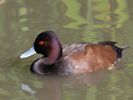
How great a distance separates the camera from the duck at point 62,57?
8.54 metres

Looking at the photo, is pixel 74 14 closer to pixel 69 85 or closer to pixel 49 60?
pixel 49 60

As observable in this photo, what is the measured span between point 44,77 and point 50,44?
0.45m

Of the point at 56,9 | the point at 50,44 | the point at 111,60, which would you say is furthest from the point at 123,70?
the point at 56,9

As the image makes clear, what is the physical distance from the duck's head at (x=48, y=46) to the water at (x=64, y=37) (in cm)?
29

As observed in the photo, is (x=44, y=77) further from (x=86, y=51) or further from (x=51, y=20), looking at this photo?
(x=51, y=20)

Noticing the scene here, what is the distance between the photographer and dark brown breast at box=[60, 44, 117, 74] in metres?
8.55

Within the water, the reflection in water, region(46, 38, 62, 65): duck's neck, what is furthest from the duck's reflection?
the reflection in water

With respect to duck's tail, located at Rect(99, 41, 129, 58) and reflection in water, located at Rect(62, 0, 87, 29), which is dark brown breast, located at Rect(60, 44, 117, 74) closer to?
duck's tail, located at Rect(99, 41, 129, 58)

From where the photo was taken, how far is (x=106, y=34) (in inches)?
382

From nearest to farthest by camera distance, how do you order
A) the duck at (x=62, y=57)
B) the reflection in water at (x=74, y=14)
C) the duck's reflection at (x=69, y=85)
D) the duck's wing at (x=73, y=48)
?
the duck's reflection at (x=69, y=85), the duck at (x=62, y=57), the duck's wing at (x=73, y=48), the reflection in water at (x=74, y=14)

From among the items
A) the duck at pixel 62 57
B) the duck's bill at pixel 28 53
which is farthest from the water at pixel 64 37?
the duck's bill at pixel 28 53

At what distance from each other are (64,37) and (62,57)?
109 centimetres

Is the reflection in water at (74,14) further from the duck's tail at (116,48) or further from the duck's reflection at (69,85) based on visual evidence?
the duck's reflection at (69,85)

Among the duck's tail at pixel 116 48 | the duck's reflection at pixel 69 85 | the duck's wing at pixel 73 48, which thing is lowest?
the duck's reflection at pixel 69 85
